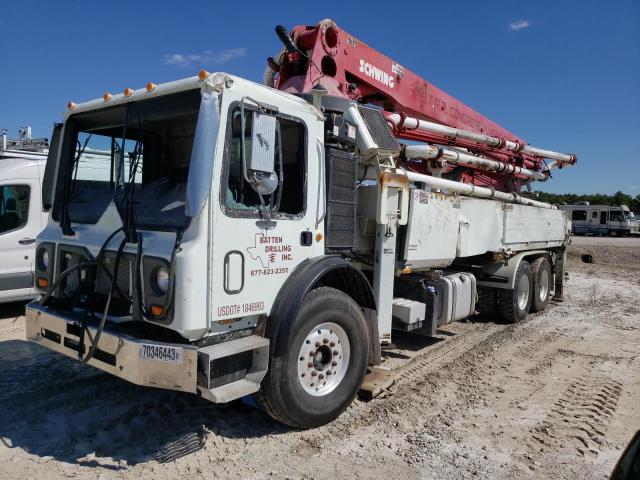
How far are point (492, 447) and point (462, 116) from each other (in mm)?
6301

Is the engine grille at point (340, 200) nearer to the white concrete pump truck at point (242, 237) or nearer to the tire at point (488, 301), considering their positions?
the white concrete pump truck at point (242, 237)

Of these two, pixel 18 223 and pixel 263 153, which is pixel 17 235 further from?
pixel 263 153

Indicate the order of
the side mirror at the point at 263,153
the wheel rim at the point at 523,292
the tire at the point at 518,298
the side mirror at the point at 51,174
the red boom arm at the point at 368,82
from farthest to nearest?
the wheel rim at the point at 523,292 → the tire at the point at 518,298 → the red boom arm at the point at 368,82 → the side mirror at the point at 51,174 → the side mirror at the point at 263,153

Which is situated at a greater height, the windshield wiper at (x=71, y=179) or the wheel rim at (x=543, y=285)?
the windshield wiper at (x=71, y=179)

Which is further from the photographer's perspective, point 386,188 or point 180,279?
point 386,188

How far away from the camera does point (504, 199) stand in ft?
27.1

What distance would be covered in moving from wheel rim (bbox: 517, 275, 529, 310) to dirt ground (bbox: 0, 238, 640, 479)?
232cm

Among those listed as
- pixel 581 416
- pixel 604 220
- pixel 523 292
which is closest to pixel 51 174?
pixel 581 416

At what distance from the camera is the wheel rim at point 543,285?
380 inches

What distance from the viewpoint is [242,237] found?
354cm

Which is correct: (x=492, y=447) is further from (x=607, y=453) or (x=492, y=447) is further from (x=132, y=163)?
(x=132, y=163)

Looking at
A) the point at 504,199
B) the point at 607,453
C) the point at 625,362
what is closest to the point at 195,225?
the point at 607,453

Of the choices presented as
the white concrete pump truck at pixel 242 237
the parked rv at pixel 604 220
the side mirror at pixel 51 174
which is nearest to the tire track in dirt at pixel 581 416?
the white concrete pump truck at pixel 242 237

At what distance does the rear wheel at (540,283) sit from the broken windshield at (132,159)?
24.1 ft
